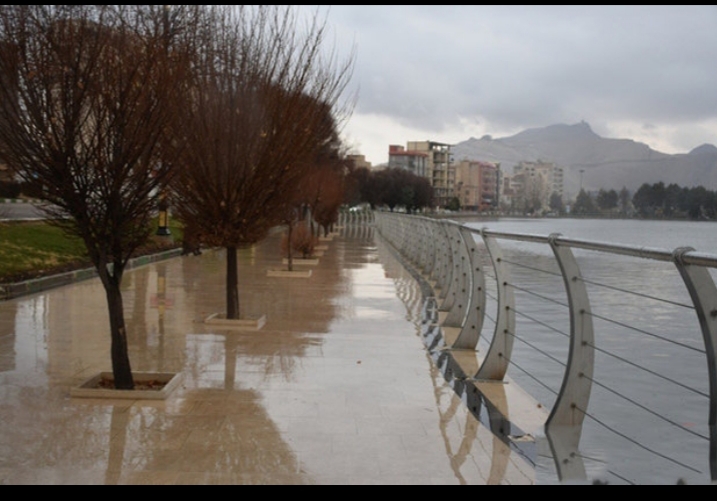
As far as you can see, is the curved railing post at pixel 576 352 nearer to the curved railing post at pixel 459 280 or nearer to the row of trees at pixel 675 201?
the curved railing post at pixel 459 280

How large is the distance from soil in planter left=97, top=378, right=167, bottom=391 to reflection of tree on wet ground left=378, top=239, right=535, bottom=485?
89.9 inches

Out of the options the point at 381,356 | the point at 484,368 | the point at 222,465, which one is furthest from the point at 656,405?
the point at 222,465

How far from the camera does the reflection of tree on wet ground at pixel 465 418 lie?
4.86 meters

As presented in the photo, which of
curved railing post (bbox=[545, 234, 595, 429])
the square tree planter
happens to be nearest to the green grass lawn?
the square tree planter

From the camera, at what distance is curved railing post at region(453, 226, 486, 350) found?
26.8 ft

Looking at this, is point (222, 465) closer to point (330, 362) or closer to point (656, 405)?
point (330, 362)

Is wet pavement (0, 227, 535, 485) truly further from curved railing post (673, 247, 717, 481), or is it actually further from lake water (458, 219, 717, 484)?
curved railing post (673, 247, 717, 481)

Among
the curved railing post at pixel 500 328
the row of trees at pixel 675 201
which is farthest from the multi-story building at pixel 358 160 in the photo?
the curved railing post at pixel 500 328

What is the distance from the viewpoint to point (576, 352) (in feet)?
16.5

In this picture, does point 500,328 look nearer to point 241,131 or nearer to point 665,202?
point 241,131

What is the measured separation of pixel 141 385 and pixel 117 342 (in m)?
0.50

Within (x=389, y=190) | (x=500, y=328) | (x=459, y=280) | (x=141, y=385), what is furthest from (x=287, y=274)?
(x=389, y=190)

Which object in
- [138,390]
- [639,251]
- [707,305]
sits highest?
[639,251]
